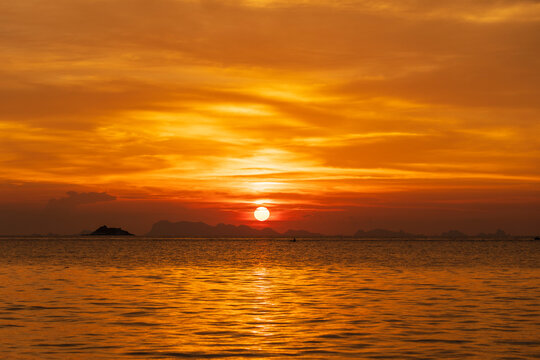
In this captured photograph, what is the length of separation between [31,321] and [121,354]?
1140 centimetres

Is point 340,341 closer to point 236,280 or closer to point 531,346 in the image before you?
point 531,346

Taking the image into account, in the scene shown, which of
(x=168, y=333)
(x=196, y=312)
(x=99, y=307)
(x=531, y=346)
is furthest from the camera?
(x=99, y=307)

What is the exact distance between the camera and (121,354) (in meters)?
27.3

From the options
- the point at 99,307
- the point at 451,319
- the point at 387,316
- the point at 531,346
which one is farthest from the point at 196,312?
the point at 531,346

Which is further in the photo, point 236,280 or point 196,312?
point 236,280

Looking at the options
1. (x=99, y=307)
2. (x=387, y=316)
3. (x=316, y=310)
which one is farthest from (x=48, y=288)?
(x=387, y=316)

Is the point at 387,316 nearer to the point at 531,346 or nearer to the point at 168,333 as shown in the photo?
the point at 531,346

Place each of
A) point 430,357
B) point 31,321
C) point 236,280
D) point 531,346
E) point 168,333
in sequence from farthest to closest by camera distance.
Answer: point 236,280 < point 31,321 < point 168,333 < point 531,346 < point 430,357

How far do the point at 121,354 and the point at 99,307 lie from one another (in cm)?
1611

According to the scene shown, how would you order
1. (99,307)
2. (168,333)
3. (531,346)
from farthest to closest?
(99,307) → (168,333) → (531,346)

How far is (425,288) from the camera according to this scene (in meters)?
58.2

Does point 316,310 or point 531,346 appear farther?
point 316,310

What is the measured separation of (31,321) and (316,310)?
1684 cm

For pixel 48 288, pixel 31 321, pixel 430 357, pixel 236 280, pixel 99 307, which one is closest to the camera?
pixel 430 357
